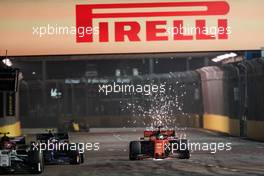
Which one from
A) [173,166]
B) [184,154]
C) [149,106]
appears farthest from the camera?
[149,106]

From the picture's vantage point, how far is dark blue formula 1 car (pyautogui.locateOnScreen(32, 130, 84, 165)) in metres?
16.6

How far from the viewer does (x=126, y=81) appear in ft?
145

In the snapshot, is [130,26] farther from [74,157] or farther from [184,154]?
[184,154]

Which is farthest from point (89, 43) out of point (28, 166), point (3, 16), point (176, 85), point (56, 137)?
point (176, 85)

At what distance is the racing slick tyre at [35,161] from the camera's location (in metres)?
14.3

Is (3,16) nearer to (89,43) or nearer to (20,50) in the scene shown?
(20,50)

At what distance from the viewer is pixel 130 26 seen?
11227mm

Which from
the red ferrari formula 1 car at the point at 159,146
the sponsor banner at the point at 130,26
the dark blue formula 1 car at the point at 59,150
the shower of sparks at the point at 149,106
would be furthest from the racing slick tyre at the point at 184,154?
the shower of sparks at the point at 149,106

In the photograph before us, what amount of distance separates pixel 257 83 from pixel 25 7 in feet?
53.2

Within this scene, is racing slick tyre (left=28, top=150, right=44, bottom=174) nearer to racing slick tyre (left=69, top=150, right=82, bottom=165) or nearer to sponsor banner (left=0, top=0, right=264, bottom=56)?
racing slick tyre (left=69, top=150, right=82, bottom=165)

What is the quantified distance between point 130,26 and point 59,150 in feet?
21.8

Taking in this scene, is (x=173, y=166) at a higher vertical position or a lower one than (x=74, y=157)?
lower

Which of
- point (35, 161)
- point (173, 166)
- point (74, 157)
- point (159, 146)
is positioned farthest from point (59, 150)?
point (173, 166)

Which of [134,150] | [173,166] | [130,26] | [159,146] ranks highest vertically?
[130,26]
